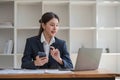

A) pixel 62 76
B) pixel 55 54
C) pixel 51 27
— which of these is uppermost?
pixel 51 27

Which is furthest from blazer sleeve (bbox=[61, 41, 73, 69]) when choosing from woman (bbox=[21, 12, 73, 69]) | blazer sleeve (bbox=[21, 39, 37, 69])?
blazer sleeve (bbox=[21, 39, 37, 69])

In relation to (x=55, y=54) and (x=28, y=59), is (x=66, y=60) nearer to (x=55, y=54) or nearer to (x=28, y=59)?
(x=55, y=54)

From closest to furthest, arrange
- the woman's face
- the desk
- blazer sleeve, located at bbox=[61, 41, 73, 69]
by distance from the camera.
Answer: the desk → blazer sleeve, located at bbox=[61, 41, 73, 69] → the woman's face

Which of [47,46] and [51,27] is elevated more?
[51,27]

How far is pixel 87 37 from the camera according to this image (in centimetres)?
405

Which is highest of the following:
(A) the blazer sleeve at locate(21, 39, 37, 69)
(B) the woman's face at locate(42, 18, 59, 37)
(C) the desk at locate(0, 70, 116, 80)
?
(B) the woman's face at locate(42, 18, 59, 37)

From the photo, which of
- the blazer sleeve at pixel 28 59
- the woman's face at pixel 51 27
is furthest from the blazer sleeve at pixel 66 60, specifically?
the blazer sleeve at pixel 28 59

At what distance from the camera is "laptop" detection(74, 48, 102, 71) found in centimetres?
208

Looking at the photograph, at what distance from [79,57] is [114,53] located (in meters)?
1.91

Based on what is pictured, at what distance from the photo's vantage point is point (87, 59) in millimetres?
2104

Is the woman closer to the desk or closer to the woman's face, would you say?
the woman's face

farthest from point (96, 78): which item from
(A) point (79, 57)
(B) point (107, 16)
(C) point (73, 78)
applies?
(B) point (107, 16)

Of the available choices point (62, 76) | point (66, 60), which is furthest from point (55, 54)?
point (62, 76)

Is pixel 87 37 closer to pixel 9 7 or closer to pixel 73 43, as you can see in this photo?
pixel 73 43
